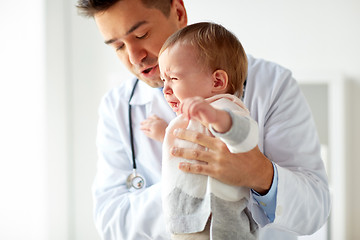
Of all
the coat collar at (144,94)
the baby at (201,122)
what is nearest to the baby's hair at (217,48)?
the baby at (201,122)

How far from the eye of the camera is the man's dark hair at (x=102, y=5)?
1.12 meters

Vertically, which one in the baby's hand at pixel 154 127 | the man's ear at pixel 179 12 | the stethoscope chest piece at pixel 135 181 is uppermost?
the man's ear at pixel 179 12

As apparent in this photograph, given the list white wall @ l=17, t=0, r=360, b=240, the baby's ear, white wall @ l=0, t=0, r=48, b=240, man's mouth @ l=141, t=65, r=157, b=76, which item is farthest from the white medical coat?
white wall @ l=17, t=0, r=360, b=240

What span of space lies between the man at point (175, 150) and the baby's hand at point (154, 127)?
54mm

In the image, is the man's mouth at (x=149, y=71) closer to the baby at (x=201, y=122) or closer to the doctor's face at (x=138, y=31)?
the doctor's face at (x=138, y=31)

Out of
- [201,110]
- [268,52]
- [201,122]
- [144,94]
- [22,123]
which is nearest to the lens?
[201,110]

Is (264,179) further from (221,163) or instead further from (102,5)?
(102,5)

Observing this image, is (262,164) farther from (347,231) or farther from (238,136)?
(347,231)

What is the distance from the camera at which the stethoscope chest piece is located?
4.20 ft

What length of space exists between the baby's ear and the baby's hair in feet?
0.05

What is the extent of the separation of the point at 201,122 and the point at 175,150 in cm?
10

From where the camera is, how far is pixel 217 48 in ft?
3.01

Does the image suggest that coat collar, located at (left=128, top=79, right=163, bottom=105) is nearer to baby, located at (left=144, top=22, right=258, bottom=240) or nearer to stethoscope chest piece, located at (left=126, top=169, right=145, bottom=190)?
stethoscope chest piece, located at (left=126, top=169, right=145, bottom=190)

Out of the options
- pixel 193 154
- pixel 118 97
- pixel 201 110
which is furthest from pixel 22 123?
pixel 201 110
